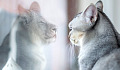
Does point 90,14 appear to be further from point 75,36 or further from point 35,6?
point 35,6

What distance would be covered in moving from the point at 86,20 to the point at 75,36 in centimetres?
10

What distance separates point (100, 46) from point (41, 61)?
1.05 feet

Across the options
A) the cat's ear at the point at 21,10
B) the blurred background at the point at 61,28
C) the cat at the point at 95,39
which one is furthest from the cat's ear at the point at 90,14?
the cat's ear at the point at 21,10

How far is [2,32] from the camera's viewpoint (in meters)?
0.94

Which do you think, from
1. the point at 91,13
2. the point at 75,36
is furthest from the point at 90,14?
the point at 75,36

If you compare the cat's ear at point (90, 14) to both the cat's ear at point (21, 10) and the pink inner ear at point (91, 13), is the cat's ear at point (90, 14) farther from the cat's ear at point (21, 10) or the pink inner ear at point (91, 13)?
the cat's ear at point (21, 10)

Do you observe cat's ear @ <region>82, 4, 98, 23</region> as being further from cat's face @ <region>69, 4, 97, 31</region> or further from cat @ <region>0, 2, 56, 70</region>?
cat @ <region>0, 2, 56, 70</region>

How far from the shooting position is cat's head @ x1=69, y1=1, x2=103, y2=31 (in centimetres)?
86

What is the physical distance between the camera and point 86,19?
90cm

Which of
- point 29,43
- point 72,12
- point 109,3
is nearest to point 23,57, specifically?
point 29,43

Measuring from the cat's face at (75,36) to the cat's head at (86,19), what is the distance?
0.02 metres

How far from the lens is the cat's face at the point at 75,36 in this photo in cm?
95

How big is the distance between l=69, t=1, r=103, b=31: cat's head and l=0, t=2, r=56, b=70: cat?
0.57 ft

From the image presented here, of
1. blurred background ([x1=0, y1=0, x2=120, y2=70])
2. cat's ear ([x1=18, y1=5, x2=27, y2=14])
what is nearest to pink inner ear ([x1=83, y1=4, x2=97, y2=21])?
blurred background ([x1=0, y1=0, x2=120, y2=70])
